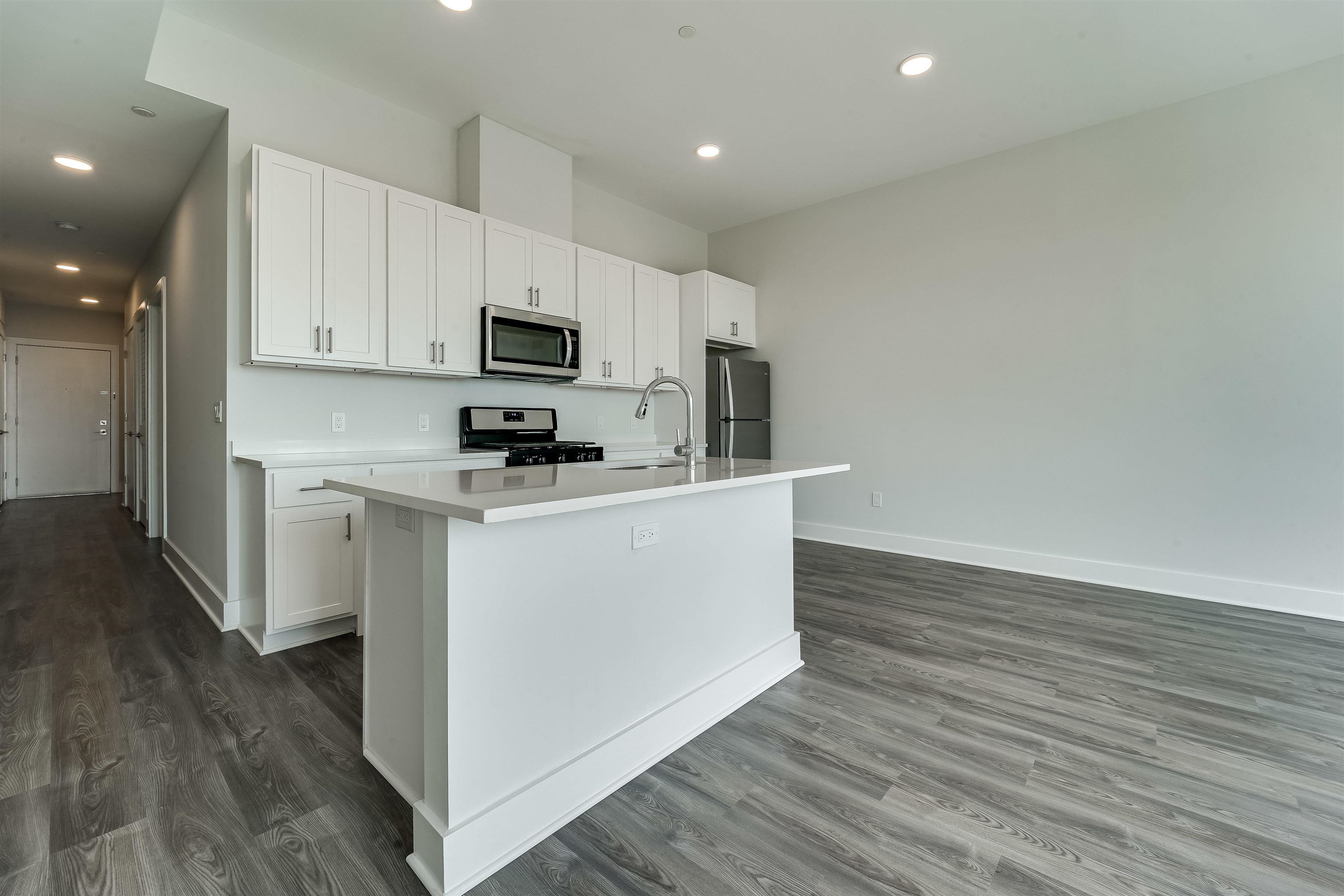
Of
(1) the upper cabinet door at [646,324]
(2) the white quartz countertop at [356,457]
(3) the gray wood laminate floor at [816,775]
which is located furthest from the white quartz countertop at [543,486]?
(1) the upper cabinet door at [646,324]

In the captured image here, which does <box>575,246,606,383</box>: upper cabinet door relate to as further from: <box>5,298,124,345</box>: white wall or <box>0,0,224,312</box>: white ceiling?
<box>5,298,124,345</box>: white wall

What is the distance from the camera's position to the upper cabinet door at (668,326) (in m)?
4.81

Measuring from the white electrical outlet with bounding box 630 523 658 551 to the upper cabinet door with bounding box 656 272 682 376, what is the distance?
310cm

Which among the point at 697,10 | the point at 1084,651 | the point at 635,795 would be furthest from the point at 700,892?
the point at 697,10

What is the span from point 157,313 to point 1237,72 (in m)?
7.75

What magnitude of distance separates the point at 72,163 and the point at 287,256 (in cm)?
235

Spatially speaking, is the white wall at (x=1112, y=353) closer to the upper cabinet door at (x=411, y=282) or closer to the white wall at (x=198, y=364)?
the upper cabinet door at (x=411, y=282)

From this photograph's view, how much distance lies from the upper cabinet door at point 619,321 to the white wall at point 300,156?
3.28ft

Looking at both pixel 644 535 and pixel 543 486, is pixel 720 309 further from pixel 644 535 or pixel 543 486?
pixel 543 486

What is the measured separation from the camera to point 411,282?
3.19m

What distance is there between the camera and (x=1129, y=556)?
144 inches

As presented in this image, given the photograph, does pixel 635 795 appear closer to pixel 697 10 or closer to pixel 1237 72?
pixel 697 10

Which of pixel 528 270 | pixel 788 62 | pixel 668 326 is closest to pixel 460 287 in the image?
pixel 528 270

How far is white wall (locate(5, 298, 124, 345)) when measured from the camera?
7.40 meters
